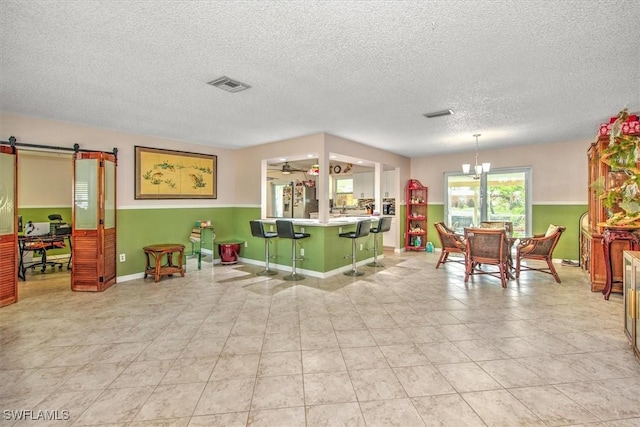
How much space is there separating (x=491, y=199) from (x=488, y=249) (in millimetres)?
3028

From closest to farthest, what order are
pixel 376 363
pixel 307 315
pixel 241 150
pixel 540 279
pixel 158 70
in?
pixel 376 363, pixel 158 70, pixel 307 315, pixel 540 279, pixel 241 150

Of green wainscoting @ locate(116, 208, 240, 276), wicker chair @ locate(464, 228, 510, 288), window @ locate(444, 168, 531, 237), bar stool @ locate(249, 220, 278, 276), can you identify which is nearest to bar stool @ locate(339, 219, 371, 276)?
bar stool @ locate(249, 220, 278, 276)

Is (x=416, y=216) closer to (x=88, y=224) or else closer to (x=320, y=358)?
(x=320, y=358)

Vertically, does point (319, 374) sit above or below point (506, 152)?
below

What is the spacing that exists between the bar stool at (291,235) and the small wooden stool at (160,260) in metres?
1.73

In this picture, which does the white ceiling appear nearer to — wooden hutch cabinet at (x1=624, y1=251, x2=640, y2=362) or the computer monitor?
wooden hutch cabinet at (x1=624, y1=251, x2=640, y2=362)

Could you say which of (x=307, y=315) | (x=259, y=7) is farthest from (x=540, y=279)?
(x=259, y=7)

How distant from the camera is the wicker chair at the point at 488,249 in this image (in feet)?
14.7

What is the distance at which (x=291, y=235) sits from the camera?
4.89m

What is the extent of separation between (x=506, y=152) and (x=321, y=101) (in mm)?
5343

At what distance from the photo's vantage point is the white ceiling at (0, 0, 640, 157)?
1.95 meters

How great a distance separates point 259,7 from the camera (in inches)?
74.1

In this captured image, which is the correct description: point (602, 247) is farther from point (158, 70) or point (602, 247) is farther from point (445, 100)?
point (158, 70)

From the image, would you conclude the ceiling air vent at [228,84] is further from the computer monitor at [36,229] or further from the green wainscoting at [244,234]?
the computer monitor at [36,229]
